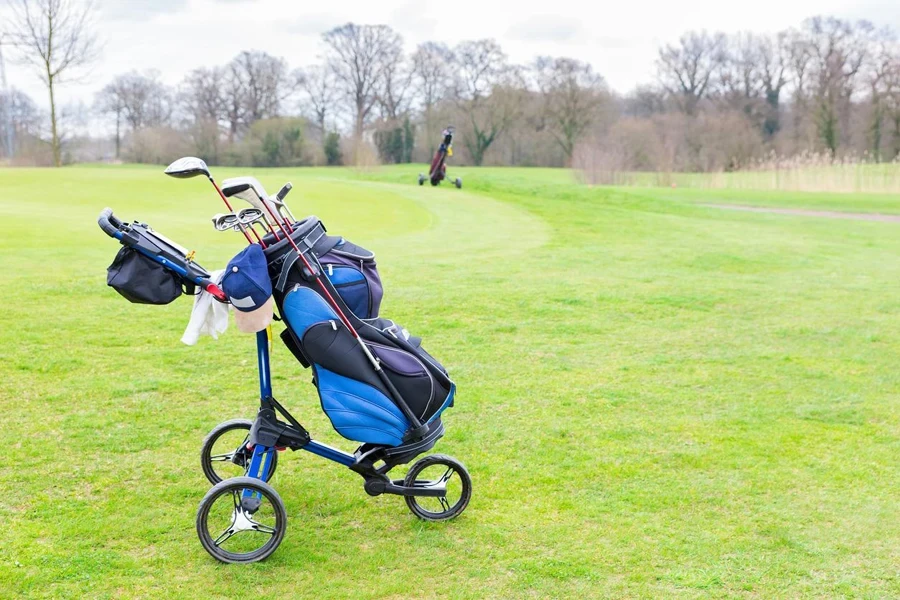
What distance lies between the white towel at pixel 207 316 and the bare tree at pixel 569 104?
4946 centimetres

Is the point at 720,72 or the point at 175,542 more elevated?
the point at 720,72

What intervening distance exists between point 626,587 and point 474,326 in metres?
4.65

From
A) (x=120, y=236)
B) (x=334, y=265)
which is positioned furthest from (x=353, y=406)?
(x=120, y=236)

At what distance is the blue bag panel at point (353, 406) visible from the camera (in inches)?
148

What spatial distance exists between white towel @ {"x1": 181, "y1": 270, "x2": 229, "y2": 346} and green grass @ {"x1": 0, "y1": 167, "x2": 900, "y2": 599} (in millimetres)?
972

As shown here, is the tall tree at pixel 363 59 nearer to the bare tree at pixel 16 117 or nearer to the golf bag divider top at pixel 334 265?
the bare tree at pixel 16 117

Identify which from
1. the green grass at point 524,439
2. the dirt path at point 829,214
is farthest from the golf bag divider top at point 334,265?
the dirt path at point 829,214

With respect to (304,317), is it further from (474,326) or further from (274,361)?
(474,326)

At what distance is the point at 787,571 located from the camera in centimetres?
376

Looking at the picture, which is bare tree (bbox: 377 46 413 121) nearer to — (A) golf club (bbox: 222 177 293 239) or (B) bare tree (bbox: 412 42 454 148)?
(B) bare tree (bbox: 412 42 454 148)

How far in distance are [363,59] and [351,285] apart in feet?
186

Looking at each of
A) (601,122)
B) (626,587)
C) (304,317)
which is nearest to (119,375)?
(304,317)

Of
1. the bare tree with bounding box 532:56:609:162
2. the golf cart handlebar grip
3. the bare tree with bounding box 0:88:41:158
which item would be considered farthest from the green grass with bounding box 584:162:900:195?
the bare tree with bounding box 0:88:41:158

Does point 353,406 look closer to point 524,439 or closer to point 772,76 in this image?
point 524,439
